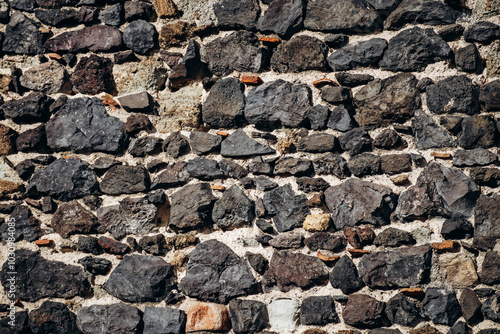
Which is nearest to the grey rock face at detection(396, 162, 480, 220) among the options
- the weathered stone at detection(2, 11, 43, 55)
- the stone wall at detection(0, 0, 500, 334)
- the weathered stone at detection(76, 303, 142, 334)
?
the stone wall at detection(0, 0, 500, 334)

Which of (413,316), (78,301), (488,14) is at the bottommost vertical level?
(78,301)

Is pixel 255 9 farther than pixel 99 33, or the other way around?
pixel 99 33

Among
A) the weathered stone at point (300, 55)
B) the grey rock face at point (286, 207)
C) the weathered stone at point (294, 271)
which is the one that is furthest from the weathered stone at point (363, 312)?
the weathered stone at point (300, 55)

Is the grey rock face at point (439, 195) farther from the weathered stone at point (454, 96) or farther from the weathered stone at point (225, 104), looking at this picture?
the weathered stone at point (225, 104)

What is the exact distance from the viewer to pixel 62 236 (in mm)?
2900

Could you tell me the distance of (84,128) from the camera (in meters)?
3.03

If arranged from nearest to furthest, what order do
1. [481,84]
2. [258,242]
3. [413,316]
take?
[413,316] → [481,84] → [258,242]

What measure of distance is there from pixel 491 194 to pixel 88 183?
7.48 ft

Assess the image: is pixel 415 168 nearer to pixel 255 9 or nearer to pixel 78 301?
pixel 255 9

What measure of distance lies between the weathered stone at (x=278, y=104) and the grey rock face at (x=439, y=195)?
28.6 inches

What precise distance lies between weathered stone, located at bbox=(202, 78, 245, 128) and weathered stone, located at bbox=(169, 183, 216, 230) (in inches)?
15.7

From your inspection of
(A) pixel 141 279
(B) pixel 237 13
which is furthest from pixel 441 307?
A: (B) pixel 237 13

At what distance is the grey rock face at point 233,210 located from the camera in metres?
2.65

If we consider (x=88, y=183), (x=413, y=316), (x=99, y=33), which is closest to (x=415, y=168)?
(x=413, y=316)
